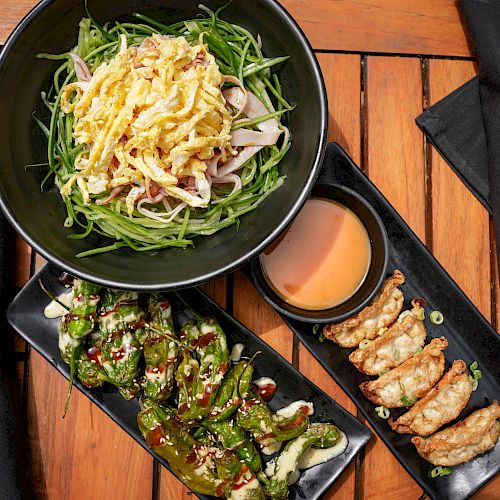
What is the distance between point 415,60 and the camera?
263cm

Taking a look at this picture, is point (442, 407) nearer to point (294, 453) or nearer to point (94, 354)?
point (294, 453)

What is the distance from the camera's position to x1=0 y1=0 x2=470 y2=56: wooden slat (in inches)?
101

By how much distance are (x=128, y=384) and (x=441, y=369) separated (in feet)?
3.84

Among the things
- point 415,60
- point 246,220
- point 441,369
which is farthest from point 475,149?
point 246,220

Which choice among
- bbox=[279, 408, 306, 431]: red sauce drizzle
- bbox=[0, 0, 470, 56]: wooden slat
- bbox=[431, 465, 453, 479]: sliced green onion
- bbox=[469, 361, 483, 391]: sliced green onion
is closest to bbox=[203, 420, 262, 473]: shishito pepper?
bbox=[279, 408, 306, 431]: red sauce drizzle

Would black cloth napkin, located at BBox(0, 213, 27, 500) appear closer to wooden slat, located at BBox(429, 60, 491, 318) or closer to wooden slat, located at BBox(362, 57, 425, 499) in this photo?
wooden slat, located at BBox(362, 57, 425, 499)

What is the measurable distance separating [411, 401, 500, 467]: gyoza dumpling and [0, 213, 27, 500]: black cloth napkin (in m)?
1.43

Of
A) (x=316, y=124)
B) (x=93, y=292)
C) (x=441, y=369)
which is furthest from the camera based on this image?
(x=441, y=369)

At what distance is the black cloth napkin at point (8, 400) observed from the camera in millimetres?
2299

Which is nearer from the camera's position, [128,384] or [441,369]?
[128,384]

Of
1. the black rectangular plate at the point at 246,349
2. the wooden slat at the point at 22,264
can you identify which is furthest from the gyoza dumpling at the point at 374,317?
the wooden slat at the point at 22,264

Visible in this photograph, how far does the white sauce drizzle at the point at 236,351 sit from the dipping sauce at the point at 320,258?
24cm

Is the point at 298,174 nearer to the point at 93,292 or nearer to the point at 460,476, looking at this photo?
the point at 93,292

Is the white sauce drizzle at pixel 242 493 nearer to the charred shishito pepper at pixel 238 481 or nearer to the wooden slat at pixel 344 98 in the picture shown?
the charred shishito pepper at pixel 238 481
